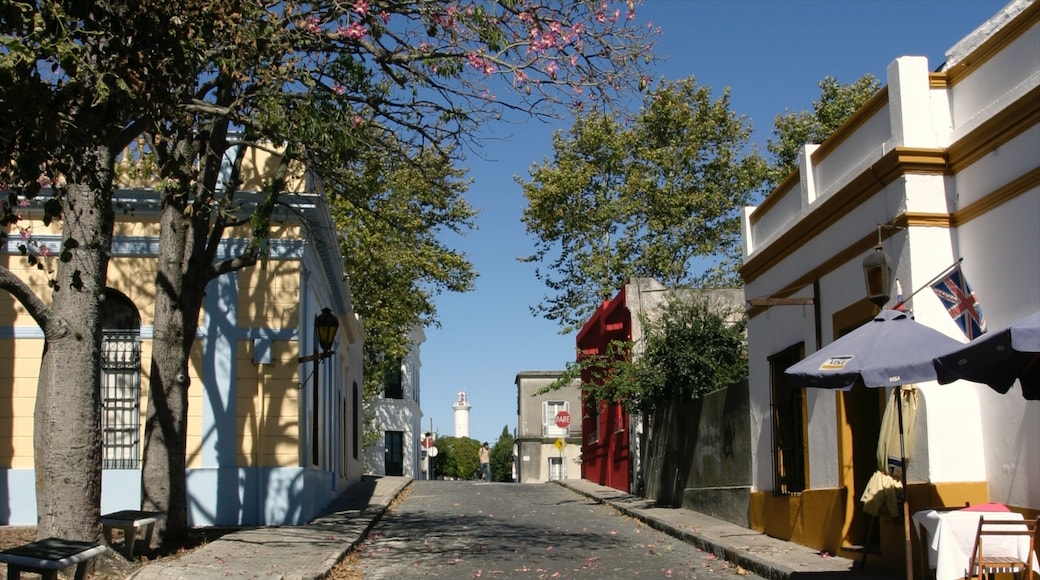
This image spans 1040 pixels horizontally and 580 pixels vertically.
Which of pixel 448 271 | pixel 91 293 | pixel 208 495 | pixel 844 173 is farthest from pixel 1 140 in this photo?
pixel 448 271

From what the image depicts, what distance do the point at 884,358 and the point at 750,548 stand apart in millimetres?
4691

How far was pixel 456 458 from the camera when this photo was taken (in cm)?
8738

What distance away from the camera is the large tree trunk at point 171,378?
12992mm

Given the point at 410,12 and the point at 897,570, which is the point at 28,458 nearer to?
the point at 410,12

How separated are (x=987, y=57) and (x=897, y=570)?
14.9 ft

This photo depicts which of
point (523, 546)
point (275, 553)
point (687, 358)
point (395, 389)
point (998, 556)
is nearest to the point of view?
point (998, 556)

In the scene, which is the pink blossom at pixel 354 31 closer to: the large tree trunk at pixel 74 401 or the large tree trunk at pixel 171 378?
the large tree trunk at pixel 74 401

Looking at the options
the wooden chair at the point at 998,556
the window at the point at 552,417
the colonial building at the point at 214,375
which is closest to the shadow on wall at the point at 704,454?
the colonial building at the point at 214,375

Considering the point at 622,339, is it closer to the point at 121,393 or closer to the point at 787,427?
the point at 787,427

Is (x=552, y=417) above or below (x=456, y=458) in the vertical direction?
above

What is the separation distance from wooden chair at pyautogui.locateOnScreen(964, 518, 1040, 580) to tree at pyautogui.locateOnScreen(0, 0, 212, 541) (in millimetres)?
6659

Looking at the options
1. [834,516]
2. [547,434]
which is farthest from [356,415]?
[834,516]

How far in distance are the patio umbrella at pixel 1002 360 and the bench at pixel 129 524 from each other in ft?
25.1

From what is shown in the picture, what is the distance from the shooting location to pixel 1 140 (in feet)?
26.1
